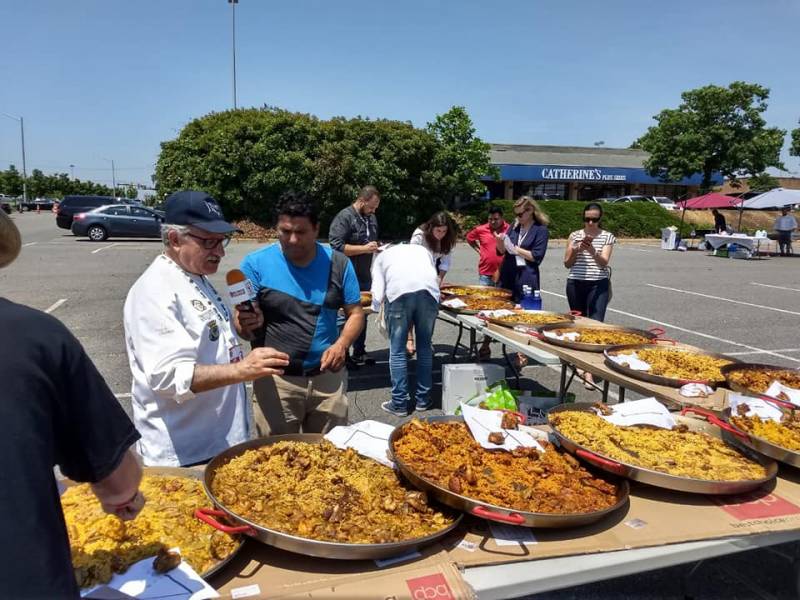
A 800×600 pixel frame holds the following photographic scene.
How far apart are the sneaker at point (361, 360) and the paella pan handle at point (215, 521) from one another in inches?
203

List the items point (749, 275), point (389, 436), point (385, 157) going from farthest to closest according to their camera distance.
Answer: point (385, 157), point (749, 275), point (389, 436)

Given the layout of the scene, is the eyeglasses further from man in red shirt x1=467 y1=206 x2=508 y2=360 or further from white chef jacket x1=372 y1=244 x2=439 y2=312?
man in red shirt x1=467 y1=206 x2=508 y2=360

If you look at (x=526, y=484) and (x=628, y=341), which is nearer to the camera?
(x=526, y=484)

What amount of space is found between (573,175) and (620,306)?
32.8 meters

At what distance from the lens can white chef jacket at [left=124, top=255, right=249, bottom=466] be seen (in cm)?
207

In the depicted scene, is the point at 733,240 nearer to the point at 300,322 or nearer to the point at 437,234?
the point at 437,234

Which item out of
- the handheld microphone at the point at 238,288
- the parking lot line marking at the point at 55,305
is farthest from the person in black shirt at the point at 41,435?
the parking lot line marking at the point at 55,305

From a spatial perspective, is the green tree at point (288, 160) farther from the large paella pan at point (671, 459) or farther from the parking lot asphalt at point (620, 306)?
the large paella pan at point (671, 459)

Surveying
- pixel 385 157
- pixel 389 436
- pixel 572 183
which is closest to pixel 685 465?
pixel 389 436

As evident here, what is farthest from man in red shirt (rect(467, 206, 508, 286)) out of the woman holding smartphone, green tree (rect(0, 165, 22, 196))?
green tree (rect(0, 165, 22, 196))

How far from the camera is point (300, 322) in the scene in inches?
118

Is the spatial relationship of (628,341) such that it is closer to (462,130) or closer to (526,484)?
(526,484)

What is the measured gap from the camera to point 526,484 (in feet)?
6.36

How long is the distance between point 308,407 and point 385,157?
22229 mm
